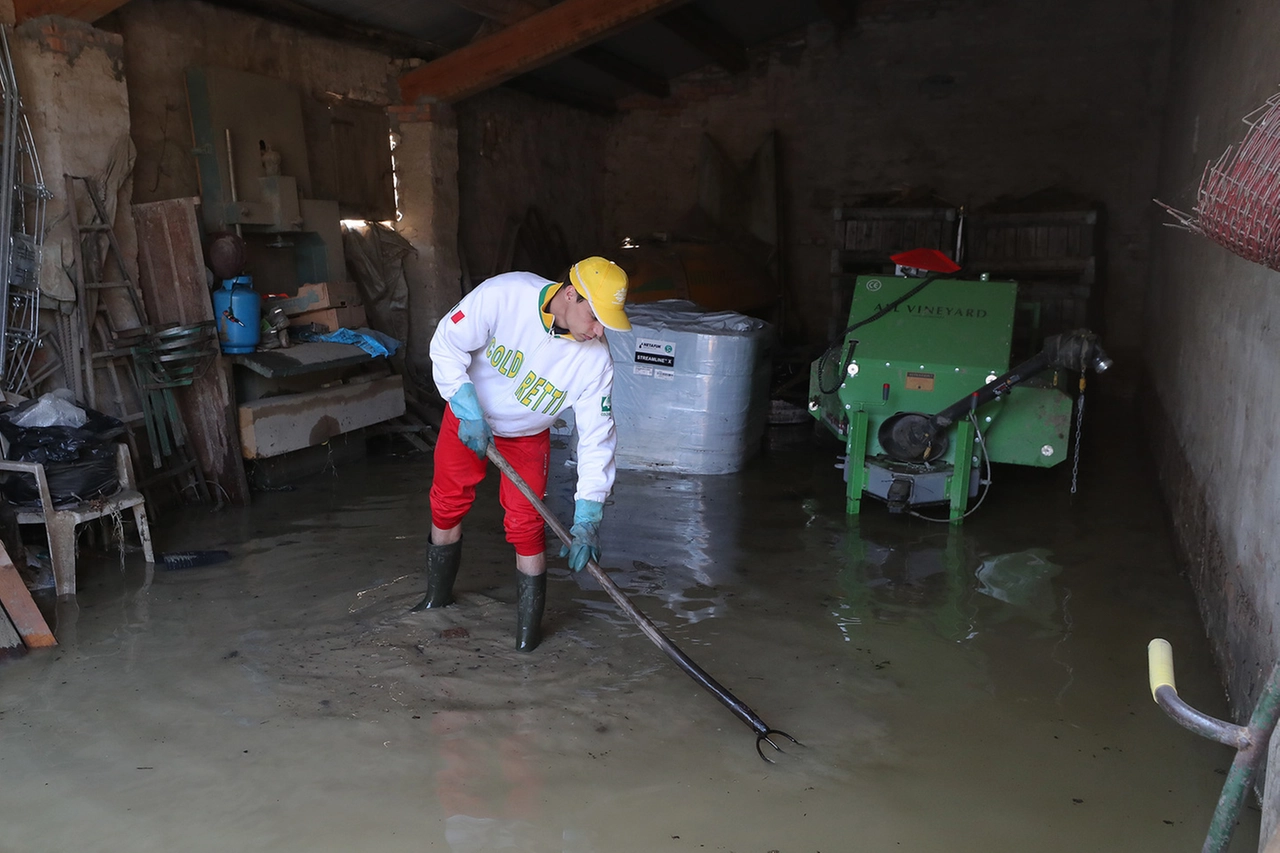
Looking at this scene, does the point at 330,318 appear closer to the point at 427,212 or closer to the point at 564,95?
the point at 427,212

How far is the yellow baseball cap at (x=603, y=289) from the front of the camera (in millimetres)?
2879

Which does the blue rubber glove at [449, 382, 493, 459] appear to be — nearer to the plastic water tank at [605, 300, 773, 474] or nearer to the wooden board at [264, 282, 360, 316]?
the plastic water tank at [605, 300, 773, 474]

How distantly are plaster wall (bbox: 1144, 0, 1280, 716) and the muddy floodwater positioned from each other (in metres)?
0.28

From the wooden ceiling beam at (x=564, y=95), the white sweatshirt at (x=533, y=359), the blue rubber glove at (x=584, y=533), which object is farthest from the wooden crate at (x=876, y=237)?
the blue rubber glove at (x=584, y=533)

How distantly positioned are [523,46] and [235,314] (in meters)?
2.86

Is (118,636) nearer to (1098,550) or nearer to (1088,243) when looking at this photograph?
(1098,550)

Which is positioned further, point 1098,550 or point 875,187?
point 875,187

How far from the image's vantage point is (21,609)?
3.30 meters

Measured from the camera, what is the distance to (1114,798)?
2.54 meters

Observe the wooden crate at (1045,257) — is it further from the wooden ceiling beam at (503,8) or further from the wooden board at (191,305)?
the wooden board at (191,305)

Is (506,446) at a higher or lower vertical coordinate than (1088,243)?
lower

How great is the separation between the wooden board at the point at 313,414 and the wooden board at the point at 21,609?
183cm

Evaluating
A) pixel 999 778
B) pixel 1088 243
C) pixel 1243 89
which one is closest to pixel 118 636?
Result: pixel 999 778

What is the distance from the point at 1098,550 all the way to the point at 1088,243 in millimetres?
3742
